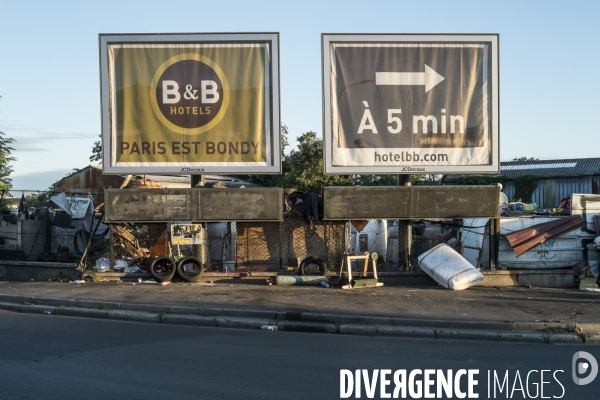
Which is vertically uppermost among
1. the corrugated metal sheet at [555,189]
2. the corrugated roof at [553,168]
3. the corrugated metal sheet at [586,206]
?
the corrugated roof at [553,168]

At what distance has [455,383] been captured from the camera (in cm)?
738

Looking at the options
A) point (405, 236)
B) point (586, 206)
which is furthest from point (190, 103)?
point (586, 206)

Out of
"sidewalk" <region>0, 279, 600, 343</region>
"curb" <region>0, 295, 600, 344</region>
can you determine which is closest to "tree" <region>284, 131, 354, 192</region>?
"sidewalk" <region>0, 279, 600, 343</region>

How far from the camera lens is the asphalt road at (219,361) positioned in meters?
6.89

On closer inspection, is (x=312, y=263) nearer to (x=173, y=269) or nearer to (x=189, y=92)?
(x=173, y=269)

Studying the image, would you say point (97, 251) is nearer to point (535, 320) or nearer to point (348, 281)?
point (348, 281)

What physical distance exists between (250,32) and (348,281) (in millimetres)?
6720

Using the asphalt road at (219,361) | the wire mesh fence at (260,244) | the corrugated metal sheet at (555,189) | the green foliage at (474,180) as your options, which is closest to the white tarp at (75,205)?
the wire mesh fence at (260,244)

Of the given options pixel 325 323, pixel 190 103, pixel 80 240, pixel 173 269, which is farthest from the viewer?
pixel 80 240

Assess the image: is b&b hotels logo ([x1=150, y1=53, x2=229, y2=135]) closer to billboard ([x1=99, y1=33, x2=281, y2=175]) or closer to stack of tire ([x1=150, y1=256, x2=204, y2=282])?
billboard ([x1=99, y1=33, x2=281, y2=175])

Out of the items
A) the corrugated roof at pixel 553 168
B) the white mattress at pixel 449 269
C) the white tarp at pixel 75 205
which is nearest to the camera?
the white mattress at pixel 449 269

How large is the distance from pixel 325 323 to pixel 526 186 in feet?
114

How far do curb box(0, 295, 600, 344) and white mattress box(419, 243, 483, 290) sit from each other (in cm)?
402

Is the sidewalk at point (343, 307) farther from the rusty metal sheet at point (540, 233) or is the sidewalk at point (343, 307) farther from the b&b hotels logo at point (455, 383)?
the b&b hotels logo at point (455, 383)
